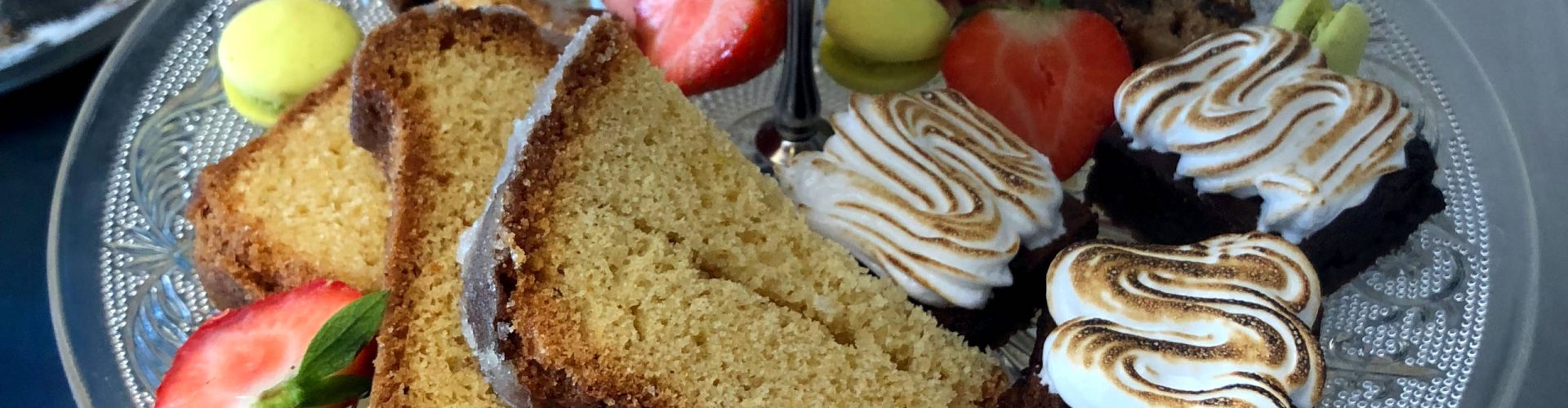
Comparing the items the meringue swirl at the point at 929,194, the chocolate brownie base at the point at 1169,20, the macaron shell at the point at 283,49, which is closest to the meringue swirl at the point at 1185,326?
the meringue swirl at the point at 929,194

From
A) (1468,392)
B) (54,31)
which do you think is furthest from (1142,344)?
(54,31)

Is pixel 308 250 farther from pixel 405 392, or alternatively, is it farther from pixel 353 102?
pixel 405 392

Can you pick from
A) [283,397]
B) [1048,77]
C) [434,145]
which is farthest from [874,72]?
[283,397]

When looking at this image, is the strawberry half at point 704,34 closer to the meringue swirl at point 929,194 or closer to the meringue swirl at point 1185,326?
the meringue swirl at point 929,194

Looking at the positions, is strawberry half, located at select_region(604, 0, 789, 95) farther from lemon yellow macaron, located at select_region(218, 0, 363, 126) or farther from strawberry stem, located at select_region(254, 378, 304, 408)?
strawberry stem, located at select_region(254, 378, 304, 408)

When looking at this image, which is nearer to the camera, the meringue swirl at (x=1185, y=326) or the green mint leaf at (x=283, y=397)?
the meringue swirl at (x=1185, y=326)

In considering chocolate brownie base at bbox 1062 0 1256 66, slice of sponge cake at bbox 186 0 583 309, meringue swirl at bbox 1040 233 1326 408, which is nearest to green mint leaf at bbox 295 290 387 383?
slice of sponge cake at bbox 186 0 583 309
